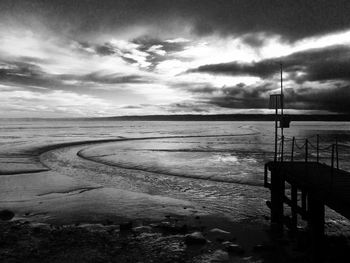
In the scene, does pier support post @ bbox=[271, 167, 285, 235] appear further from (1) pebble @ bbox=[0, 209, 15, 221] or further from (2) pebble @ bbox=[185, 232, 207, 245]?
(1) pebble @ bbox=[0, 209, 15, 221]

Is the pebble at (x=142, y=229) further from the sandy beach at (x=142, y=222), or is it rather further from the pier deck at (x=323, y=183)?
the pier deck at (x=323, y=183)

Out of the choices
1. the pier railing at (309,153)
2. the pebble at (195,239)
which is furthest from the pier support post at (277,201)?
the pebble at (195,239)

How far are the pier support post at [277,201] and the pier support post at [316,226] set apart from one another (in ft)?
6.10

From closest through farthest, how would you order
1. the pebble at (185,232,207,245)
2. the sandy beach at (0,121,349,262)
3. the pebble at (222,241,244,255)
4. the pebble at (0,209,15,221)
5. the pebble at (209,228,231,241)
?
the sandy beach at (0,121,349,262) < the pebble at (222,241,244,255) < the pebble at (185,232,207,245) < the pebble at (209,228,231,241) < the pebble at (0,209,15,221)

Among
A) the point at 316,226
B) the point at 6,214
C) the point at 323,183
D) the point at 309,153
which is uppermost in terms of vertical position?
the point at 323,183

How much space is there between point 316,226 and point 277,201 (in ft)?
9.04

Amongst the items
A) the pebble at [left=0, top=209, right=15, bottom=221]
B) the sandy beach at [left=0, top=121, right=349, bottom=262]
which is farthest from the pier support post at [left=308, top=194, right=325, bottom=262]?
the pebble at [left=0, top=209, right=15, bottom=221]

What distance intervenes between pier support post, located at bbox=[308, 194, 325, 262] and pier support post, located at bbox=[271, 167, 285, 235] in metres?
1.86

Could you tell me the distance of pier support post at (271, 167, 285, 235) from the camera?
32.5 feet

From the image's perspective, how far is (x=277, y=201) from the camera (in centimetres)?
1050

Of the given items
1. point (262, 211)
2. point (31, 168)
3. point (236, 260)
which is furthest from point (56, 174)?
point (236, 260)

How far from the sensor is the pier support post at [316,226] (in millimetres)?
7535

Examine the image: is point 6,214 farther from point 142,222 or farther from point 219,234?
point 219,234

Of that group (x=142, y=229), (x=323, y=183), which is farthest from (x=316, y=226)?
(x=142, y=229)
